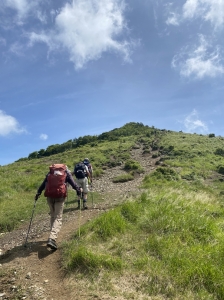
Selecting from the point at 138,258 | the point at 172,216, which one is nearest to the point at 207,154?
the point at 172,216

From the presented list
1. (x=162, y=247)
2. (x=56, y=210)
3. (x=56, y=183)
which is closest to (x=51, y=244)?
(x=56, y=210)

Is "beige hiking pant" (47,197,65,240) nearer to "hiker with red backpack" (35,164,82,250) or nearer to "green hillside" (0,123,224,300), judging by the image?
"hiker with red backpack" (35,164,82,250)

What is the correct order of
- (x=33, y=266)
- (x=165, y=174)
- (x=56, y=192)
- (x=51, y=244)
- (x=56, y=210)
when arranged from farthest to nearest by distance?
1. (x=165, y=174)
2. (x=56, y=210)
3. (x=56, y=192)
4. (x=51, y=244)
5. (x=33, y=266)

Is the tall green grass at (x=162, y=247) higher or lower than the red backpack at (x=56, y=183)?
lower

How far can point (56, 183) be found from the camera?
24.4ft

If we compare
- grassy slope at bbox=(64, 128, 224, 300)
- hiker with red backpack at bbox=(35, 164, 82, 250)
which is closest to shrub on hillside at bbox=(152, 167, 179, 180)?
grassy slope at bbox=(64, 128, 224, 300)

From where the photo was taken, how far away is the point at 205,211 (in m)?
9.09

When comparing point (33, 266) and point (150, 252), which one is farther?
point (150, 252)

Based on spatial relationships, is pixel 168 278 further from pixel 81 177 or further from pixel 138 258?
pixel 81 177

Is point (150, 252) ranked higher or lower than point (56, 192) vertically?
lower

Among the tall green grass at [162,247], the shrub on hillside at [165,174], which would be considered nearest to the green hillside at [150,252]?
the tall green grass at [162,247]

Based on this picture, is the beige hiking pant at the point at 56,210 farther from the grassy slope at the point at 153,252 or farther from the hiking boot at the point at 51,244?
the grassy slope at the point at 153,252

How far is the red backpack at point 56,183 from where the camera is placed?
7367mm

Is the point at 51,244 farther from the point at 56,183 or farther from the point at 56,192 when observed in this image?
the point at 56,183
